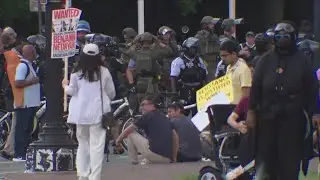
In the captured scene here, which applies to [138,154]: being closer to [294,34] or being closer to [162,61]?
[162,61]

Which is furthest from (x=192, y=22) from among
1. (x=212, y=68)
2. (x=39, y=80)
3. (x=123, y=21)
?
(x=39, y=80)

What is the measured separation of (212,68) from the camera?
60.0ft

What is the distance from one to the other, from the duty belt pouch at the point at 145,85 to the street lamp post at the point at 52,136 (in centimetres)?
294

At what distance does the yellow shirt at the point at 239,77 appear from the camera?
1173 centimetres

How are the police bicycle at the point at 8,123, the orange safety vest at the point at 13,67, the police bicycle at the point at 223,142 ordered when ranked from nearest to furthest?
1. the police bicycle at the point at 223,142
2. the orange safety vest at the point at 13,67
3. the police bicycle at the point at 8,123

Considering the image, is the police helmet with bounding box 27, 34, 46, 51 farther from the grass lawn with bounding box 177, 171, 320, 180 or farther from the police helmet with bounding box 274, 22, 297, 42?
the police helmet with bounding box 274, 22, 297, 42

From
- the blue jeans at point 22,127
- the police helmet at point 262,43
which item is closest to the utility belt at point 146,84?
the blue jeans at point 22,127

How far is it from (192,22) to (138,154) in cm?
1923

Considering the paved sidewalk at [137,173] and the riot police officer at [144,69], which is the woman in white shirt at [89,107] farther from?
the riot police officer at [144,69]

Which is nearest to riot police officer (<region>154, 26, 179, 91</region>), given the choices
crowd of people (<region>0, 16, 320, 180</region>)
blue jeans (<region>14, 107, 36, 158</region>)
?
crowd of people (<region>0, 16, 320, 180</region>)

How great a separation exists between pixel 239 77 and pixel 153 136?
100 inches

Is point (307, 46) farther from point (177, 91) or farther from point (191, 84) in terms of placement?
point (177, 91)

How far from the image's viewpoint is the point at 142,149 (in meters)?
13.9

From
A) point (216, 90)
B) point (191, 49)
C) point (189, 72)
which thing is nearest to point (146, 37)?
point (191, 49)
